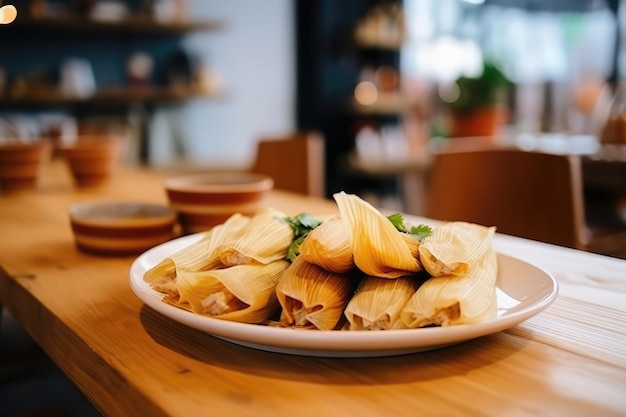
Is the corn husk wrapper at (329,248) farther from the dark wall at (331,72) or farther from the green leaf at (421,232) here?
the dark wall at (331,72)

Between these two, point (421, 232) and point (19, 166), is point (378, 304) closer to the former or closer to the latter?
point (421, 232)

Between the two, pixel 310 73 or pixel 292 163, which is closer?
pixel 292 163

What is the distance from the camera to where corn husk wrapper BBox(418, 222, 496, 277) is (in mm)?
590

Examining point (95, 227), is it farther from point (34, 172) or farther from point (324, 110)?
point (324, 110)

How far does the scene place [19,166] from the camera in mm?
1656

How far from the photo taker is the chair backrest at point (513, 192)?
159 centimetres

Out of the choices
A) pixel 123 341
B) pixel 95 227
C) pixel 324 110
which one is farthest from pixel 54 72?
pixel 123 341

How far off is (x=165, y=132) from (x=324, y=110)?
3.88 feet

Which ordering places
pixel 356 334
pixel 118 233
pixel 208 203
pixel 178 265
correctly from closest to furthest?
1. pixel 356 334
2. pixel 178 265
3. pixel 118 233
4. pixel 208 203

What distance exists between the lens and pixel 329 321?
1.89 ft

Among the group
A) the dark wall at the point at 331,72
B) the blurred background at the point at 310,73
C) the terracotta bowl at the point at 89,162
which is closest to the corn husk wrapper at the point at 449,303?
the terracotta bowl at the point at 89,162

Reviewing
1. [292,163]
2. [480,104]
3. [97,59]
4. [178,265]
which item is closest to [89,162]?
[292,163]

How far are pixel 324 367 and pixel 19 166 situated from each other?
135cm

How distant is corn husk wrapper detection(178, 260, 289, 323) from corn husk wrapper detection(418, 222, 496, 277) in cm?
14
